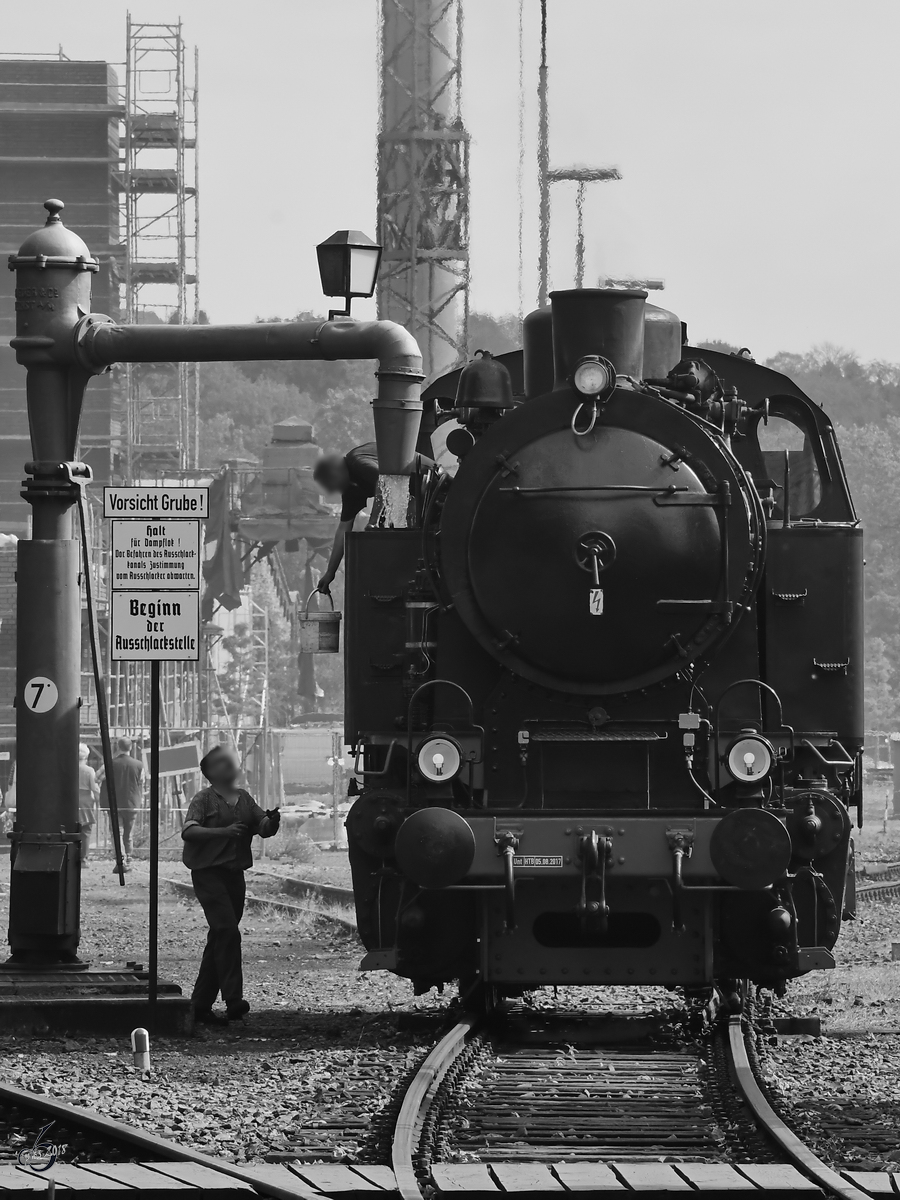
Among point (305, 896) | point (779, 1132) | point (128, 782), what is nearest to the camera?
point (779, 1132)

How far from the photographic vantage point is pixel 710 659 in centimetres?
893

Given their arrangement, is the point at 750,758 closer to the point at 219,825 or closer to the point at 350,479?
the point at 350,479

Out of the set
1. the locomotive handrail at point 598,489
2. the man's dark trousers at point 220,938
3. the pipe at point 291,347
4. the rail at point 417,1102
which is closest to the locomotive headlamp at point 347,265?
the pipe at point 291,347

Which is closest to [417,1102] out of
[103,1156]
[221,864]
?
[103,1156]

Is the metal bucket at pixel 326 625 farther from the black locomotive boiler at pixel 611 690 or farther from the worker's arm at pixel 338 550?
the black locomotive boiler at pixel 611 690

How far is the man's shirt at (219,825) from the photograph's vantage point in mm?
10148

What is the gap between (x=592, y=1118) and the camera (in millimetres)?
7016

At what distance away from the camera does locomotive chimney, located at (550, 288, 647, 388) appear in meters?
9.16

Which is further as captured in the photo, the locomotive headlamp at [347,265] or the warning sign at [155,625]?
the locomotive headlamp at [347,265]

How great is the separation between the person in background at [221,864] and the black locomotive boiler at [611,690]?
45.1 inches

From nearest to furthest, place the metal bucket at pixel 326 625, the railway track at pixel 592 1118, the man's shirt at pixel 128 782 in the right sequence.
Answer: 1. the railway track at pixel 592 1118
2. the metal bucket at pixel 326 625
3. the man's shirt at pixel 128 782

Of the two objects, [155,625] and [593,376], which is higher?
[593,376]

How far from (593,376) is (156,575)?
2405mm

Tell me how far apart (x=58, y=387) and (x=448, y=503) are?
2598mm
